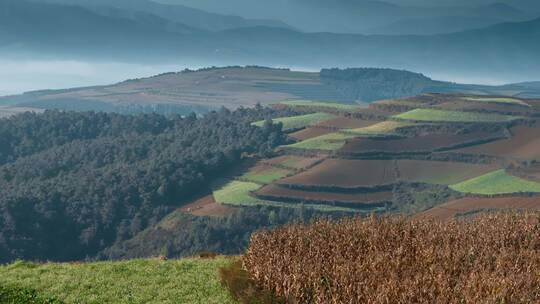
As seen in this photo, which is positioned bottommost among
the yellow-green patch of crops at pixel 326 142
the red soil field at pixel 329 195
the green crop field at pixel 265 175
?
the red soil field at pixel 329 195

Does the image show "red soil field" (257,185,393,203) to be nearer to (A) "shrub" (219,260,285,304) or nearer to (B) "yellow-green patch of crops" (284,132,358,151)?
(B) "yellow-green patch of crops" (284,132,358,151)

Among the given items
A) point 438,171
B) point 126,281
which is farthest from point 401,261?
point 438,171

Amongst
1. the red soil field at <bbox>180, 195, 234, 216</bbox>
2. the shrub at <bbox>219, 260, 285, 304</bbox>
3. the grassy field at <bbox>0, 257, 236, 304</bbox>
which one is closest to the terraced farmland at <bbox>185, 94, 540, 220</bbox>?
the red soil field at <bbox>180, 195, 234, 216</bbox>

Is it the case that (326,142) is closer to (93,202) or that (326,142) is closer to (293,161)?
(293,161)

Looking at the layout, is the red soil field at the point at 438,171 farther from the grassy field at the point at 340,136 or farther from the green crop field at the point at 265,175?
the green crop field at the point at 265,175

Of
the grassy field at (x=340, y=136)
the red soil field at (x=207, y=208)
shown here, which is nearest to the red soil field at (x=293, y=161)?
the grassy field at (x=340, y=136)

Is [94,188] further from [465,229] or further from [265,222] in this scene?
A: [465,229]

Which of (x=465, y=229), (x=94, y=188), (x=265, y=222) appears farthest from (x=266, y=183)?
(x=465, y=229)
